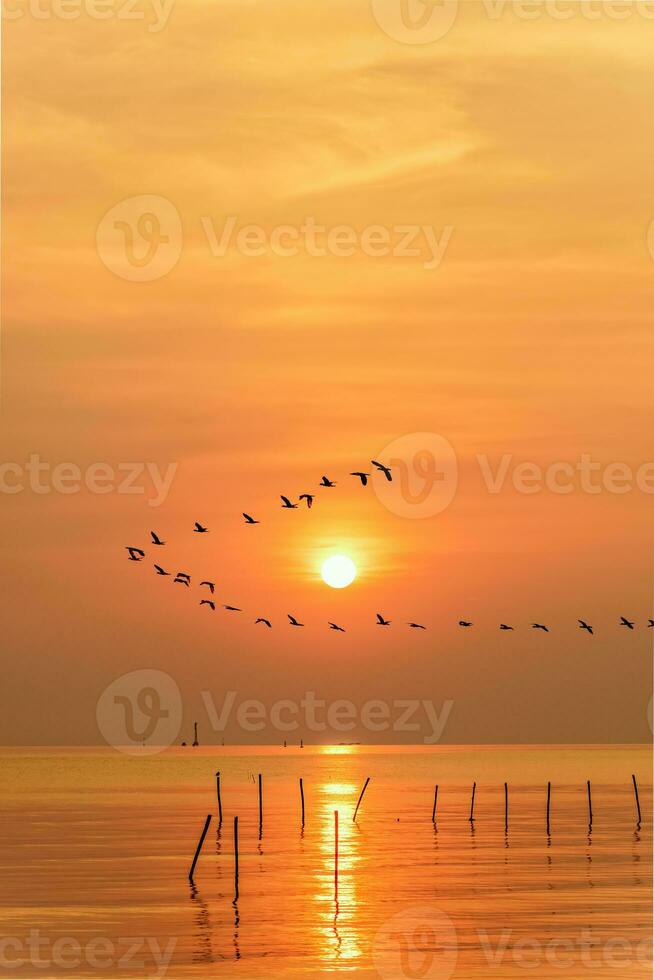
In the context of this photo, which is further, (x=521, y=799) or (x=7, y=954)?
(x=521, y=799)

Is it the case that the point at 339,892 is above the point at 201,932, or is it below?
above

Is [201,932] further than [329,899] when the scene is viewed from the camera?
No

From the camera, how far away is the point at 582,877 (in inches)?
3044

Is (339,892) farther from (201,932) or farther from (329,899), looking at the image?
(201,932)

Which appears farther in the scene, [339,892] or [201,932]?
[339,892]

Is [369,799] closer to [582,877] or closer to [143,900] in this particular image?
[582,877]

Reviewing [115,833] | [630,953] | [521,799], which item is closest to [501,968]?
[630,953]

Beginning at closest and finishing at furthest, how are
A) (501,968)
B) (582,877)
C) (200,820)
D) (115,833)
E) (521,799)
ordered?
(501,968) < (582,877) < (115,833) < (200,820) < (521,799)

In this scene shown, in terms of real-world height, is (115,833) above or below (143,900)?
above

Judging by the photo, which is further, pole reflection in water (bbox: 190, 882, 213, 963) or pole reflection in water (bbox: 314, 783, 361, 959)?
pole reflection in water (bbox: 314, 783, 361, 959)

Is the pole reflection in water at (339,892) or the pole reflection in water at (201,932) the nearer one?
the pole reflection in water at (201,932)

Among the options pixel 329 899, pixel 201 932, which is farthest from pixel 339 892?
pixel 201 932

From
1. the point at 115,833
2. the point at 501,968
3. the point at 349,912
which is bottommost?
the point at 501,968

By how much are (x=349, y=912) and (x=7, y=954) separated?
15.5 meters
